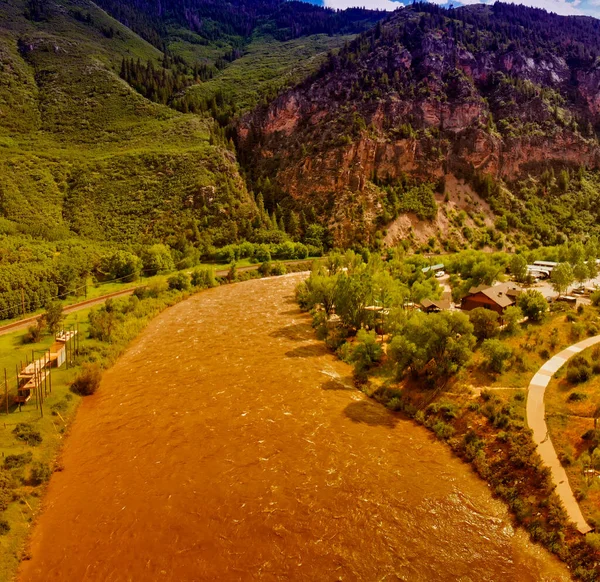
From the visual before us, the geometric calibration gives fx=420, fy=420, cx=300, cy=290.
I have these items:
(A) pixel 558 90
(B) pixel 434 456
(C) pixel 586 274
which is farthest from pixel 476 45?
(B) pixel 434 456

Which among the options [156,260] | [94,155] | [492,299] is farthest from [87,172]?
[492,299]

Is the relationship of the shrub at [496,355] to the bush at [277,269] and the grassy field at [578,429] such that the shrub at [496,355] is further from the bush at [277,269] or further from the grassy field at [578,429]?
the bush at [277,269]

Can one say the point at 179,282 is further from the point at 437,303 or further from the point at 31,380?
the point at 437,303

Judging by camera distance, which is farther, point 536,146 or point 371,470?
point 536,146

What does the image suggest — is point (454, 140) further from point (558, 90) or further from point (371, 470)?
point (371, 470)

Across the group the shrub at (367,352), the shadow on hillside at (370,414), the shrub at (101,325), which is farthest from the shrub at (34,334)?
the shrub at (367,352)
